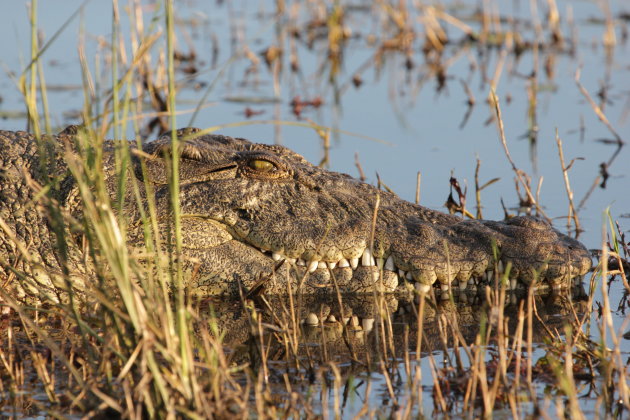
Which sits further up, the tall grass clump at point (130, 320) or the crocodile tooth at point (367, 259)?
the tall grass clump at point (130, 320)

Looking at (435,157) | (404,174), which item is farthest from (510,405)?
(435,157)

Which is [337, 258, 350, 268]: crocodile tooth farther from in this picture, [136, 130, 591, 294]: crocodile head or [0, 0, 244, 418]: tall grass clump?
[0, 0, 244, 418]: tall grass clump

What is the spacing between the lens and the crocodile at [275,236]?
4.91 meters

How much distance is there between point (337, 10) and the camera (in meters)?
13.2

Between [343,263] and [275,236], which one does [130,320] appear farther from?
[343,263]

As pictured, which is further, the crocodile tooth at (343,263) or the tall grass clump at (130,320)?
the crocodile tooth at (343,263)

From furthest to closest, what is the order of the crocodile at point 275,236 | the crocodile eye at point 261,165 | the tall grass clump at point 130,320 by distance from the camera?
the crocodile eye at point 261,165 < the crocodile at point 275,236 < the tall grass clump at point 130,320

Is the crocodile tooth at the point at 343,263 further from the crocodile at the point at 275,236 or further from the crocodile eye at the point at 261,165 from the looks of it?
the crocodile eye at the point at 261,165

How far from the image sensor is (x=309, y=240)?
4918 mm

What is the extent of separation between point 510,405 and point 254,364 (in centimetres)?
111

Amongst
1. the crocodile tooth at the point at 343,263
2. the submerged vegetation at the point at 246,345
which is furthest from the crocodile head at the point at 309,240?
the submerged vegetation at the point at 246,345

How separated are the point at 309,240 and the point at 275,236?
0.62 ft

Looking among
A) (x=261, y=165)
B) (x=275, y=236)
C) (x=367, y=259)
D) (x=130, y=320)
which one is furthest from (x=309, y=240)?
(x=130, y=320)

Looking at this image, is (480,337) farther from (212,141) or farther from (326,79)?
(326,79)
